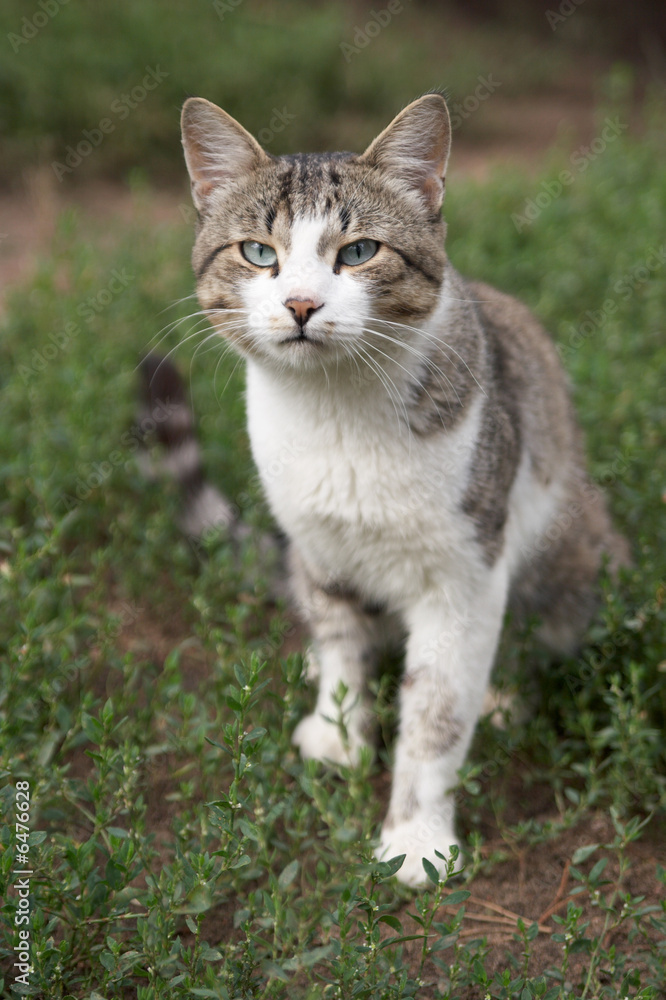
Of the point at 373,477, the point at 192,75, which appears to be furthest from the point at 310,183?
the point at 192,75

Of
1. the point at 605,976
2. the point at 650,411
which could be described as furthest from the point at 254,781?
the point at 650,411

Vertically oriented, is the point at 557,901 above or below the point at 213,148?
below

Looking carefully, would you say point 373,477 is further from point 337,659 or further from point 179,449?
point 179,449

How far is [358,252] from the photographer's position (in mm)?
2098

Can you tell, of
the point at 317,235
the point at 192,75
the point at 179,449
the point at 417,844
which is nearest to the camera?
the point at 317,235

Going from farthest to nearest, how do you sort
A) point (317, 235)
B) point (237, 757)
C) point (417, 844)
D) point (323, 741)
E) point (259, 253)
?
point (323, 741) → point (417, 844) → point (259, 253) → point (317, 235) → point (237, 757)

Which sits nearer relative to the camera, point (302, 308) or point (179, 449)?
point (302, 308)

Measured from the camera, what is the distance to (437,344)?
2258mm

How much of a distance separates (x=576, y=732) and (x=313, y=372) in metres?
1.23

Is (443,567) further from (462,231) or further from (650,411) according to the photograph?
(462,231)

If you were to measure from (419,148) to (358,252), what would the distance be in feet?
1.04

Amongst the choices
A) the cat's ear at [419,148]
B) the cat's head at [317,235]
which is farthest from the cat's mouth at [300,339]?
the cat's ear at [419,148]

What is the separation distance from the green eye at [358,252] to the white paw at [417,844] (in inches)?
54.3

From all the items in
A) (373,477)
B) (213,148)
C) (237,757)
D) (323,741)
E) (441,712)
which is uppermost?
(213,148)
